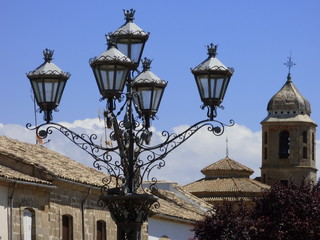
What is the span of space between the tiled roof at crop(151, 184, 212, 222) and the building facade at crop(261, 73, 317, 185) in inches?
1534

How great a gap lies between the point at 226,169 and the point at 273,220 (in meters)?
44.5

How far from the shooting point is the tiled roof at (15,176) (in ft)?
101

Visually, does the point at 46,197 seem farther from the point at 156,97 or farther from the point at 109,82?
the point at 109,82

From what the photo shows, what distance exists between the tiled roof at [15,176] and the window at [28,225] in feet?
2.79

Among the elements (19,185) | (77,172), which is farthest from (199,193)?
(19,185)

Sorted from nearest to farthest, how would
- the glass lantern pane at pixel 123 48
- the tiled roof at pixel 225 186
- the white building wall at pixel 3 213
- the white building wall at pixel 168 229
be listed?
1. the glass lantern pane at pixel 123 48
2. the white building wall at pixel 3 213
3. the white building wall at pixel 168 229
4. the tiled roof at pixel 225 186

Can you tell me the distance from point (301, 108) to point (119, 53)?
276 ft

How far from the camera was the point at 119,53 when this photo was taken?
47.9ft

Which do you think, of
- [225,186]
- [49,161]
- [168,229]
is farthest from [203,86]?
[225,186]

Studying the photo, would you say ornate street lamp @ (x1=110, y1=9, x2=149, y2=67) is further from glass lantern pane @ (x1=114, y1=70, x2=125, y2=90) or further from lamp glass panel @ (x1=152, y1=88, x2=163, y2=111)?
glass lantern pane @ (x1=114, y1=70, x2=125, y2=90)

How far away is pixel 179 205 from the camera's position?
53.0 meters

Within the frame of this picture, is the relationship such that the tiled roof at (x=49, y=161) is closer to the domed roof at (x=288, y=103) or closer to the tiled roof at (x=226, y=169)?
the tiled roof at (x=226, y=169)

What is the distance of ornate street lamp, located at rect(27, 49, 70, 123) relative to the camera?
594 inches

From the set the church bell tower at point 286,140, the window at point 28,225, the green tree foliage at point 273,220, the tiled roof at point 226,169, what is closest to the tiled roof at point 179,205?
the green tree foliage at point 273,220
